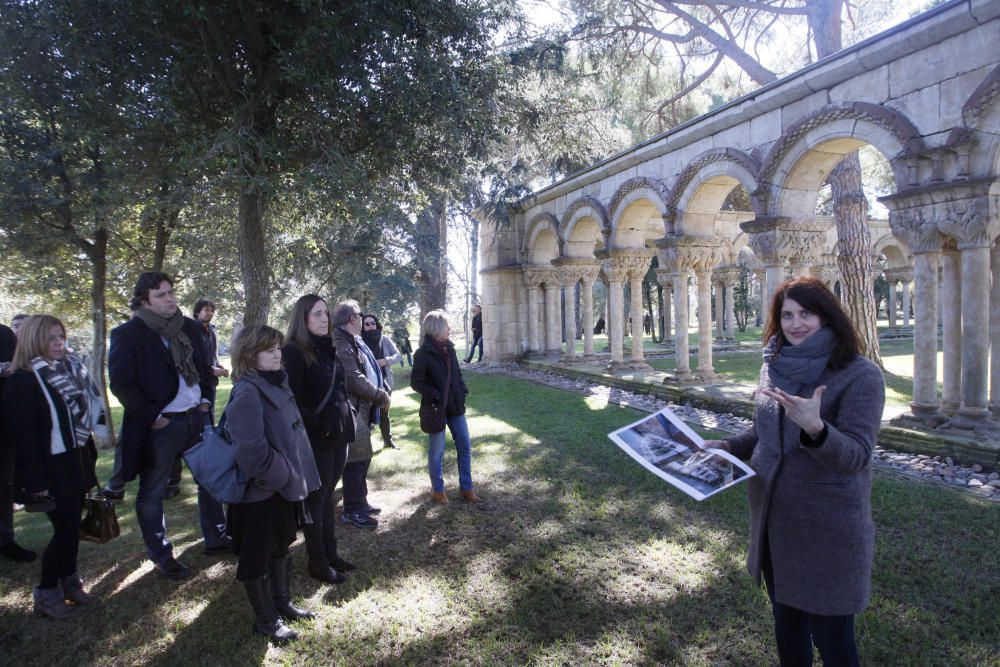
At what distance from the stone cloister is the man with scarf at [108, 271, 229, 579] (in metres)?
6.10

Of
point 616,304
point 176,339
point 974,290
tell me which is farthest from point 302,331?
point 616,304

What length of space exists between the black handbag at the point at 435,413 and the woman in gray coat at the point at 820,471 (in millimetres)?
2859

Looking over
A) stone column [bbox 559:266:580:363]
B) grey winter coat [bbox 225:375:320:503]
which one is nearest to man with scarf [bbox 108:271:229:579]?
grey winter coat [bbox 225:375:320:503]

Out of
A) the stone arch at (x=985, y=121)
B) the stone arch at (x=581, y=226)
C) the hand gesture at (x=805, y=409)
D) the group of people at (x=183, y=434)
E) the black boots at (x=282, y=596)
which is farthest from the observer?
the stone arch at (x=581, y=226)

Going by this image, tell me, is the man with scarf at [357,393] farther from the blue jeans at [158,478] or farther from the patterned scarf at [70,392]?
the patterned scarf at [70,392]

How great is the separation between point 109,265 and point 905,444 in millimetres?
10424

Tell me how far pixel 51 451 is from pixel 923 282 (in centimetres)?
707

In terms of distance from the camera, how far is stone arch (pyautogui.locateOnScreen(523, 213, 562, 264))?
13.7 metres

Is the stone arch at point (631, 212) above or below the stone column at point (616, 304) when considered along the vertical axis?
above

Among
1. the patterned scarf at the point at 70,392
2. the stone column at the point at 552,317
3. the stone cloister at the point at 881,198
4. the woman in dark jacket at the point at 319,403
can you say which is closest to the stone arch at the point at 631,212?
the stone cloister at the point at 881,198

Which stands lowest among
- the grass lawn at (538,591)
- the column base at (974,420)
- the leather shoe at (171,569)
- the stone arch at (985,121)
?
the grass lawn at (538,591)

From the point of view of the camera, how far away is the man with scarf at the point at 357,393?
13.1 ft

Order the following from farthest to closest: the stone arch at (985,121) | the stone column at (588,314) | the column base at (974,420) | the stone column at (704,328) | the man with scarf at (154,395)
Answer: the stone column at (588,314) → the stone column at (704,328) → the column base at (974,420) → the stone arch at (985,121) → the man with scarf at (154,395)

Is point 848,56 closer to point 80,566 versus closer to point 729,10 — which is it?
point 80,566
